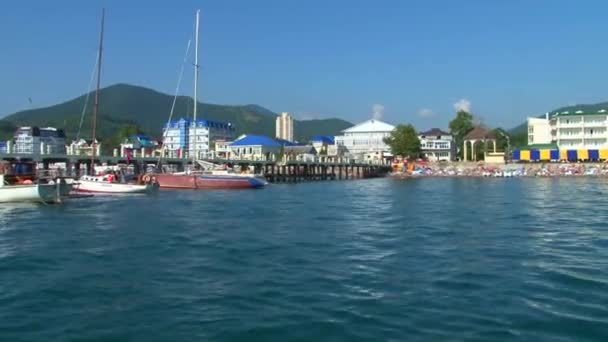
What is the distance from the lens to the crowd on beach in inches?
3989

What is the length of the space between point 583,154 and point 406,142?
34.7m

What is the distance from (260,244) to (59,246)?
20.6 feet

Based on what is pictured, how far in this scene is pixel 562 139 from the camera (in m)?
120

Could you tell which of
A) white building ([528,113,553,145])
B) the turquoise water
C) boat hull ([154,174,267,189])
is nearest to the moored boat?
the turquoise water

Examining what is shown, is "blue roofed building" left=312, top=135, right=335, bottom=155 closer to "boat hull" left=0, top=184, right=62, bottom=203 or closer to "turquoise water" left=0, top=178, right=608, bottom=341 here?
"boat hull" left=0, top=184, right=62, bottom=203

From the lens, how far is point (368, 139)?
150 meters

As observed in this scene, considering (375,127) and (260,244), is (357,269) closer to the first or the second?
(260,244)

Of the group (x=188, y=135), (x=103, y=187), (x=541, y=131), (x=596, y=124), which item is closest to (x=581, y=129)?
(x=596, y=124)

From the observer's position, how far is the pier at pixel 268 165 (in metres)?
59.7

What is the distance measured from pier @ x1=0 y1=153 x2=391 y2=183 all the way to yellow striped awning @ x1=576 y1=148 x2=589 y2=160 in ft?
121

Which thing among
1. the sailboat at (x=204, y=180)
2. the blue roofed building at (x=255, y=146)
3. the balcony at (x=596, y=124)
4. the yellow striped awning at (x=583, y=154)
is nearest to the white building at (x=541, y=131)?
the balcony at (x=596, y=124)

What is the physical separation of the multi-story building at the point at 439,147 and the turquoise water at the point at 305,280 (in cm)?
12201

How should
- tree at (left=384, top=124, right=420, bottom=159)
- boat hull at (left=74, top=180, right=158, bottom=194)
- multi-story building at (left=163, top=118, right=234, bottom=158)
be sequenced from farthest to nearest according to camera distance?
1. multi-story building at (left=163, top=118, right=234, bottom=158)
2. tree at (left=384, top=124, right=420, bottom=159)
3. boat hull at (left=74, top=180, right=158, bottom=194)

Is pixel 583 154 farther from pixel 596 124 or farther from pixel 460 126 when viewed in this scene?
pixel 460 126
